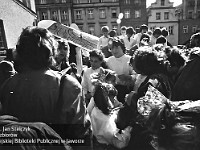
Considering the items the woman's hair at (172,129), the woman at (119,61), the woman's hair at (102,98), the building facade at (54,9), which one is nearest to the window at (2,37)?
the woman at (119,61)

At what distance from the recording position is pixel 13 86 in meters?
1.10

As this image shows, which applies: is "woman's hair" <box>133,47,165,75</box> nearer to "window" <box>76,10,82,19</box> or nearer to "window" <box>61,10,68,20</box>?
"window" <box>61,10,68,20</box>

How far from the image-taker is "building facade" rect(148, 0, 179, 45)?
2892cm

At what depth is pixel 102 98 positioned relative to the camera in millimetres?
1600

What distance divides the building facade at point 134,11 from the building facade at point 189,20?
19.9 ft

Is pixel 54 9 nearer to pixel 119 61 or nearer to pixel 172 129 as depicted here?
pixel 119 61

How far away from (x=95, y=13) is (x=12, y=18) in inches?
842

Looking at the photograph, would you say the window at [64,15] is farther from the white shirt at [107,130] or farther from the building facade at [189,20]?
the white shirt at [107,130]

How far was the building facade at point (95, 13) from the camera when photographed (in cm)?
2847

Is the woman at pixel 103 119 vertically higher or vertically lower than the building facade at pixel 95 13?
lower

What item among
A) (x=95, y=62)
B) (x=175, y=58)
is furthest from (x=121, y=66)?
(x=175, y=58)

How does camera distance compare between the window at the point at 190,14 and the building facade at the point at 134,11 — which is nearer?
the building facade at the point at 134,11

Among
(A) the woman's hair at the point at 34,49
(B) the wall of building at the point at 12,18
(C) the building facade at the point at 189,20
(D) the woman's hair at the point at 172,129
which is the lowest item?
(D) the woman's hair at the point at 172,129

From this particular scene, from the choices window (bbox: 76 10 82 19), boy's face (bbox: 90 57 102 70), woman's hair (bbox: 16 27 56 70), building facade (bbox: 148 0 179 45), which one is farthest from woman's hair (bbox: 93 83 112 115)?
building facade (bbox: 148 0 179 45)
